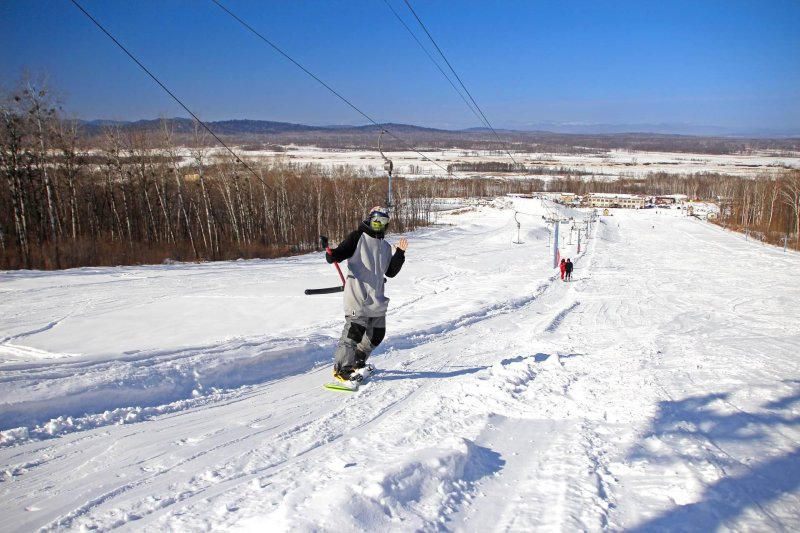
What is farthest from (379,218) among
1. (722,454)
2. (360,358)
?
(722,454)

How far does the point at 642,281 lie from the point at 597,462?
76.9 ft

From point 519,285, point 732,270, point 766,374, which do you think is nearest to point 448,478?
point 766,374

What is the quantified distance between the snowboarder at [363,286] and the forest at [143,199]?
18.3 meters

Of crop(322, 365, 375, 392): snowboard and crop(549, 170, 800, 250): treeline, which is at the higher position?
crop(322, 365, 375, 392): snowboard

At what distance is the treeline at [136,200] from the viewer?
32.2m

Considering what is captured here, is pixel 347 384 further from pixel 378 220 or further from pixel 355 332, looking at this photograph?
pixel 378 220

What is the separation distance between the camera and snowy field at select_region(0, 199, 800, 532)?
2.85 metres

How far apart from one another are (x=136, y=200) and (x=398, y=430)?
173 feet

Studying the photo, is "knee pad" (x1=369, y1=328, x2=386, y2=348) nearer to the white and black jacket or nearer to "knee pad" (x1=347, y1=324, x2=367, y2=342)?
"knee pad" (x1=347, y1=324, x2=367, y2=342)

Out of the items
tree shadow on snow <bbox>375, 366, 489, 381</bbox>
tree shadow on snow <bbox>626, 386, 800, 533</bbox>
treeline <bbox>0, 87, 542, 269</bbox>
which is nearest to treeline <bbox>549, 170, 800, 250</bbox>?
treeline <bbox>0, 87, 542, 269</bbox>

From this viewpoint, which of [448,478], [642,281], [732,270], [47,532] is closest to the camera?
[47,532]

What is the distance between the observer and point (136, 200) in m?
48.7

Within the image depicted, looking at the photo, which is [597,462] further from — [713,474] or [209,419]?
[209,419]

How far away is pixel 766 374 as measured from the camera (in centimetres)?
641
